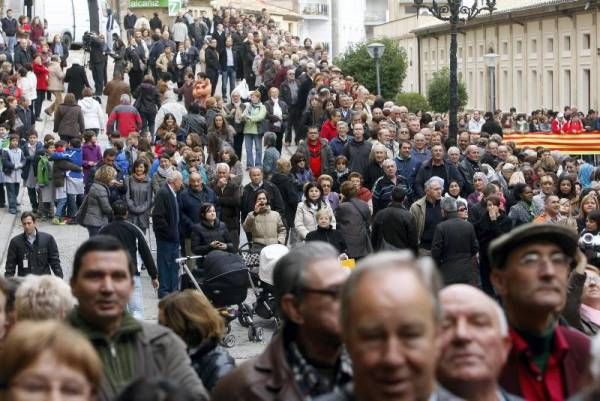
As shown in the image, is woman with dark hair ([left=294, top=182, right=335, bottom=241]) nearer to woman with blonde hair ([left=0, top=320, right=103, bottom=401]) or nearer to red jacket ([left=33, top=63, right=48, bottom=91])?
woman with blonde hair ([left=0, top=320, right=103, bottom=401])

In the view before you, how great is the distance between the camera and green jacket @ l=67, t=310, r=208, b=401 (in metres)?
5.69

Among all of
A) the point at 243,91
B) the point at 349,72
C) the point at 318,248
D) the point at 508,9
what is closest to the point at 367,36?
the point at 508,9

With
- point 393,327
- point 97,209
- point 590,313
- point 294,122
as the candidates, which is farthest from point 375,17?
point 393,327

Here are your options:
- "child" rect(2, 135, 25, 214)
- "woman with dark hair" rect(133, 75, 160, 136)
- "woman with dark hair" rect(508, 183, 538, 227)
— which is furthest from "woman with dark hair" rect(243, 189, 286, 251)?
"woman with dark hair" rect(133, 75, 160, 136)

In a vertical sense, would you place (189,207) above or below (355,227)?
above

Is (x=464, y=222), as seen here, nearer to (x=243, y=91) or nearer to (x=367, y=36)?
(x=243, y=91)

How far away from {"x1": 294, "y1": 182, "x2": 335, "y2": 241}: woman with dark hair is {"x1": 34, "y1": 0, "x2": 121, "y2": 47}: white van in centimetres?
3346

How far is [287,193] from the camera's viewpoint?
2147cm

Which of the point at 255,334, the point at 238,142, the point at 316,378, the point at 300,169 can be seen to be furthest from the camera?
the point at 238,142

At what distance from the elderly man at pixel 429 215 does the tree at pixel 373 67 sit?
130 feet

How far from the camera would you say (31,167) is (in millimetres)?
25688

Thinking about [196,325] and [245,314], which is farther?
[245,314]

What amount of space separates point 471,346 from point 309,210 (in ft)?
47.0

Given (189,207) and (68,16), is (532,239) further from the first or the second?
(68,16)
